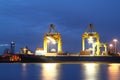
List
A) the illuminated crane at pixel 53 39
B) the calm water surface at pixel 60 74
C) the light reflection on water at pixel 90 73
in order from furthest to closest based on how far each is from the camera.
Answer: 1. the illuminated crane at pixel 53 39
2. the light reflection on water at pixel 90 73
3. the calm water surface at pixel 60 74

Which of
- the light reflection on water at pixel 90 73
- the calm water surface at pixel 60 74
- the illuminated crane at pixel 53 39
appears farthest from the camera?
the illuminated crane at pixel 53 39

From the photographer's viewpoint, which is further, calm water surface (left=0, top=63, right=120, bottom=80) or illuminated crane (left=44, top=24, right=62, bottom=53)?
illuminated crane (left=44, top=24, right=62, bottom=53)

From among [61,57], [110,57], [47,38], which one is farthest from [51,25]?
[110,57]

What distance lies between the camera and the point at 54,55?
522 ft

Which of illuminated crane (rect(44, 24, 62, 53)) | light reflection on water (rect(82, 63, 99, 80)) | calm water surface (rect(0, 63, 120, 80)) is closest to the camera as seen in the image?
calm water surface (rect(0, 63, 120, 80))

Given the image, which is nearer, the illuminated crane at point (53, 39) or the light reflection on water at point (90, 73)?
the light reflection on water at point (90, 73)

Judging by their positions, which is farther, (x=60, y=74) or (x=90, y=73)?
(x=90, y=73)

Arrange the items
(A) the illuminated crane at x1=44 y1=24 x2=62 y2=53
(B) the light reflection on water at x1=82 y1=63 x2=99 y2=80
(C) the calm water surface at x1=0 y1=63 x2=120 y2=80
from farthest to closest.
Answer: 1. (A) the illuminated crane at x1=44 y1=24 x2=62 y2=53
2. (B) the light reflection on water at x1=82 y1=63 x2=99 y2=80
3. (C) the calm water surface at x1=0 y1=63 x2=120 y2=80

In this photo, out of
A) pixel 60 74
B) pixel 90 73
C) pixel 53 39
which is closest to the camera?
pixel 60 74

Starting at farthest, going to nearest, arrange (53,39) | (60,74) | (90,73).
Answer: (53,39), (90,73), (60,74)

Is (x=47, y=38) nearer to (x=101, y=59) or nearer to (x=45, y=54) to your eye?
(x=45, y=54)

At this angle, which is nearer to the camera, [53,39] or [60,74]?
[60,74]

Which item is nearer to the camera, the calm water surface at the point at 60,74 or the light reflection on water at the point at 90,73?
the calm water surface at the point at 60,74

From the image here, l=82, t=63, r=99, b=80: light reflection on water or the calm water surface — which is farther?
l=82, t=63, r=99, b=80: light reflection on water
